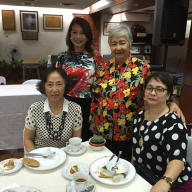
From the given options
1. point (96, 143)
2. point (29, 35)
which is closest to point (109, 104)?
point (96, 143)

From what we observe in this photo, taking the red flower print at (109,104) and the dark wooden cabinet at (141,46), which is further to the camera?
the dark wooden cabinet at (141,46)

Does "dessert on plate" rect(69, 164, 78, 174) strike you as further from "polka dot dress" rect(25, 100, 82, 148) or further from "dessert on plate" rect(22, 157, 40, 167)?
"polka dot dress" rect(25, 100, 82, 148)

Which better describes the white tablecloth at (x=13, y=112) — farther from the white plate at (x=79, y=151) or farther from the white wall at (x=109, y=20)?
the white wall at (x=109, y=20)

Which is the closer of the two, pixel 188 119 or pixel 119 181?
pixel 119 181

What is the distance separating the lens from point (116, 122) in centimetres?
157

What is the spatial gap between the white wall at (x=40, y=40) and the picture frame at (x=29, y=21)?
139 millimetres

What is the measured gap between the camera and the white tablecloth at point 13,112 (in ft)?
8.05

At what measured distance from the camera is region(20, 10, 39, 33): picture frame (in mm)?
7434

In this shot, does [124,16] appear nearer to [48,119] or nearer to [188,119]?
[188,119]

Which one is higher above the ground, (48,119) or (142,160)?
(48,119)

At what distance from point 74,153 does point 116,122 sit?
45cm

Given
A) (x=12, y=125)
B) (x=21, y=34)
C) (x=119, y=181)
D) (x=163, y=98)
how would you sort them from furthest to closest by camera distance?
(x=21, y=34), (x=12, y=125), (x=163, y=98), (x=119, y=181)

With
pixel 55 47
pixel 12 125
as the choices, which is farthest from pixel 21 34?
pixel 12 125

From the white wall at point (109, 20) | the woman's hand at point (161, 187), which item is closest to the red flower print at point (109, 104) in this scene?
the woman's hand at point (161, 187)
